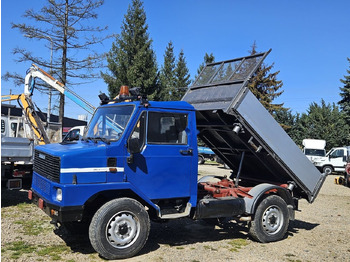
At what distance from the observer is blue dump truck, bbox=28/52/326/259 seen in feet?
18.0

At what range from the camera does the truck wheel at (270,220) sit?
696 cm

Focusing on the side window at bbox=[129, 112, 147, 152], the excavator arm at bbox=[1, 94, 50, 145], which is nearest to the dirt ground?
the side window at bbox=[129, 112, 147, 152]

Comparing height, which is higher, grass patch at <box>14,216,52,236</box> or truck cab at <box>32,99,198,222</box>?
truck cab at <box>32,99,198,222</box>

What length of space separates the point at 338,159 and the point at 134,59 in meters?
16.7

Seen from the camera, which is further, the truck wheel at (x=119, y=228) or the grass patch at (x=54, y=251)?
the grass patch at (x=54, y=251)

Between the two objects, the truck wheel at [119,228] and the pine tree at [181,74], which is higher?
the pine tree at [181,74]

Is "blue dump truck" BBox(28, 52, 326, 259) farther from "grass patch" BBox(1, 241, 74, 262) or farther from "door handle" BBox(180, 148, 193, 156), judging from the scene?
"grass patch" BBox(1, 241, 74, 262)

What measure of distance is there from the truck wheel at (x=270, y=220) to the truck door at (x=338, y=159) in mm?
20056

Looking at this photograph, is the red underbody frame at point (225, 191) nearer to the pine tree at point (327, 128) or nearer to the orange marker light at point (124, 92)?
the orange marker light at point (124, 92)

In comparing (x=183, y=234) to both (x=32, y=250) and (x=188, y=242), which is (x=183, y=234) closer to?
(x=188, y=242)

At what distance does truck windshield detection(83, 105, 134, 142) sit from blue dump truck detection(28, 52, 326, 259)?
24mm

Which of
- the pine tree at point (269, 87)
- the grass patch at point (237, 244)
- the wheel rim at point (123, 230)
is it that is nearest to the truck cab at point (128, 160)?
the wheel rim at point (123, 230)

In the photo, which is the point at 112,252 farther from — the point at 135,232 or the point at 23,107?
the point at 23,107

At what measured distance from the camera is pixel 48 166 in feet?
18.7
